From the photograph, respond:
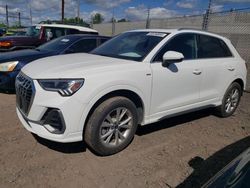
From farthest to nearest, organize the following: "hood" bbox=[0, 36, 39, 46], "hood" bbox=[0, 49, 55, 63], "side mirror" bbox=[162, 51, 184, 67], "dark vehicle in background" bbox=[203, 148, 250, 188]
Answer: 1. "hood" bbox=[0, 36, 39, 46]
2. "hood" bbox=[0, 49, 55, 63]
3. "side mirror" bbox=[162, 51, 184, 67]
4. "dark vehicle in background" bbox=[203, 148, 250, 188]

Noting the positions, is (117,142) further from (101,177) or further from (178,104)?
(178,104)

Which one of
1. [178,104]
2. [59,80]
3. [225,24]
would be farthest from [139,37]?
[225,24]

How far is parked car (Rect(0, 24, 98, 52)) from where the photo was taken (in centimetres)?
812

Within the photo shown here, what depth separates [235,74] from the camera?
498 centimetres

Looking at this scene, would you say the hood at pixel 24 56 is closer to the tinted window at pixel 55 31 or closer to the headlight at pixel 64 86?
the headlight at pixel 64 86

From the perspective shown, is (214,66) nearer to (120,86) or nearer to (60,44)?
(120,86)

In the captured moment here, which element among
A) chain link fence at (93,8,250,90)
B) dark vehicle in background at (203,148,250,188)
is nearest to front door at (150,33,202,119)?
dark vehicle in background at (203,148,250,188)

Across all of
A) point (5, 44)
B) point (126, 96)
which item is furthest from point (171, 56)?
point (5, 44)

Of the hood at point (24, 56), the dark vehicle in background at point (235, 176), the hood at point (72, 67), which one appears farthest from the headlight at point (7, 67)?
the dark vehicle in background at point (235, 176)

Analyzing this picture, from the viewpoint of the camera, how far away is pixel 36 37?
29.5 ft

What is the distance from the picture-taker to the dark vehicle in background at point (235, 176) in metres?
1.50

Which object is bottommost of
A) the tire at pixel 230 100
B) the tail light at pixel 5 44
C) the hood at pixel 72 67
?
the tire at pixel 230 100

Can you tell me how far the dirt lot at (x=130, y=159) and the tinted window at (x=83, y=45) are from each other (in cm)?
258

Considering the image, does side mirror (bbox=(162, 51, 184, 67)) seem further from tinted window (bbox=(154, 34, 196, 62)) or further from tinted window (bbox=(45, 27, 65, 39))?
tinted window (bbox=(45, 27, 65, 39))
